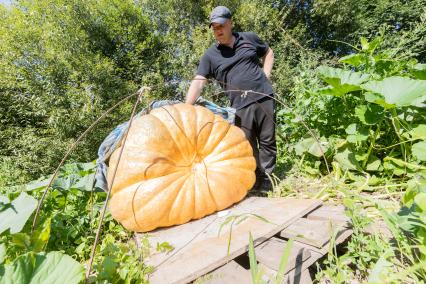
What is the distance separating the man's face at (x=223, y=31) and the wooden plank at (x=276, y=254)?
70.4 inches

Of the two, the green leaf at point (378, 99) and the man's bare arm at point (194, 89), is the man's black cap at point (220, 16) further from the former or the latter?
the green leaf at point (378, 99)

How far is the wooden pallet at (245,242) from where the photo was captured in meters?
1.30

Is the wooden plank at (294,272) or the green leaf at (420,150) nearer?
the wooden plank at (294,272)

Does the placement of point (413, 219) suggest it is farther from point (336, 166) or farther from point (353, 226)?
point (336, 166)

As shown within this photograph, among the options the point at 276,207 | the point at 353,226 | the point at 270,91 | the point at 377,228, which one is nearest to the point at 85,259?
the point at 276,207

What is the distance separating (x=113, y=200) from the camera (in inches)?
74.4

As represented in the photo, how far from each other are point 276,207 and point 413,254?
746mm

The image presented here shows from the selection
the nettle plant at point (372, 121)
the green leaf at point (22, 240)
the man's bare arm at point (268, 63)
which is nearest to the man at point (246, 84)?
the man's bare arm at point (268, 63)

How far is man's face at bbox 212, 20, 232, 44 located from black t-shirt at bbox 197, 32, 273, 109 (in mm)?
89

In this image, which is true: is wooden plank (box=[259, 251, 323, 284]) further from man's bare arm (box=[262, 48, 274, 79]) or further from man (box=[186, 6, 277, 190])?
man's bare arm (box=[262, 48, 274, 79])

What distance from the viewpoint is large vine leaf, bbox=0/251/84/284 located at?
88 centimetres

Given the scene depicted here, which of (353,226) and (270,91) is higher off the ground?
(270,91)

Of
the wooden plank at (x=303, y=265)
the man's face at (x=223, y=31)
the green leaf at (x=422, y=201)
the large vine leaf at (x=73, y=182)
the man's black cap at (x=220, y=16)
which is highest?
the man's black cap at (x=220, y=16)

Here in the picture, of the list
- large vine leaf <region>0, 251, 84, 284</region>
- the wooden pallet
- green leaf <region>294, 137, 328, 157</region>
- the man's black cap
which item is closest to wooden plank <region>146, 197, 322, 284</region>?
the wooden pallet
